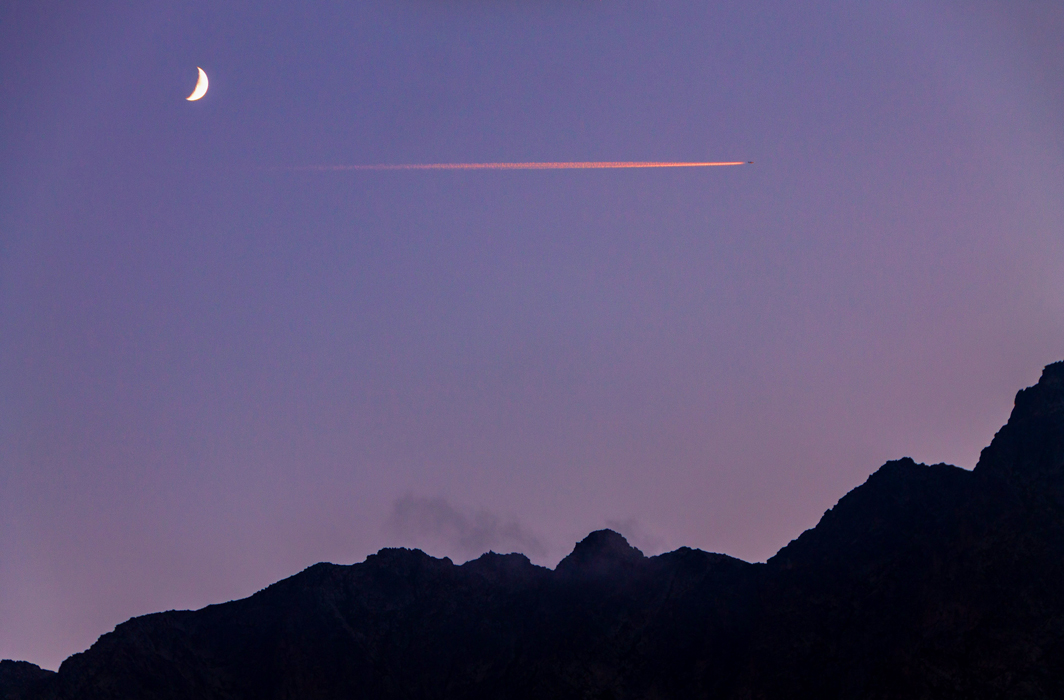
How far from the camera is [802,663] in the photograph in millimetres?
149750

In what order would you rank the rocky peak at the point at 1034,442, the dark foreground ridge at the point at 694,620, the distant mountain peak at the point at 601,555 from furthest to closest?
1. the distant mountain peak at the point at 601,555
2. the rocky peak at the point at 1034,442
3. the dark foreground ridge at the point at 694,620

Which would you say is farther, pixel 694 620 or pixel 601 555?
pixel 601 555

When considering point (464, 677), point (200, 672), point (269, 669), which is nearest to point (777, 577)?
point (464, 677)

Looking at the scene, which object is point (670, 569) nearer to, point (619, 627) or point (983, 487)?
point (619, 627)

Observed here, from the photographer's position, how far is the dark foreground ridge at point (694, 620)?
13625cm

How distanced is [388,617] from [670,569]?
164ft

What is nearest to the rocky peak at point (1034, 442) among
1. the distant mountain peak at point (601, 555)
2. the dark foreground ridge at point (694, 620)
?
the dark foreground ridge at point (694, 620)

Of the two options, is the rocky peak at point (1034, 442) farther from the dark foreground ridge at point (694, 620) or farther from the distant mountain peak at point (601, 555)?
the distant mountain peak at point (601, 555)

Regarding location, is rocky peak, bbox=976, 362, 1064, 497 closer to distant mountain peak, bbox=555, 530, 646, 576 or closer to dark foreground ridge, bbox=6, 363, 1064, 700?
dark foreground ridge, bbox=6, 363, 1064, 700

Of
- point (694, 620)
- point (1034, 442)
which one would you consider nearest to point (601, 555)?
point (694, 620)

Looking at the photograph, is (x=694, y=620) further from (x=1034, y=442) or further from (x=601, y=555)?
(x=1034, y=442)

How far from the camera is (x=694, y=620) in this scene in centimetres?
16675

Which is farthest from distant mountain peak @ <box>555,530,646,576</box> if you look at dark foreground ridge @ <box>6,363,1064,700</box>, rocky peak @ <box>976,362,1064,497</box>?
rocky peak @ <box>976,362,1064,497</box>

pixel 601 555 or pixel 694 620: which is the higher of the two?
pixel 601 555
